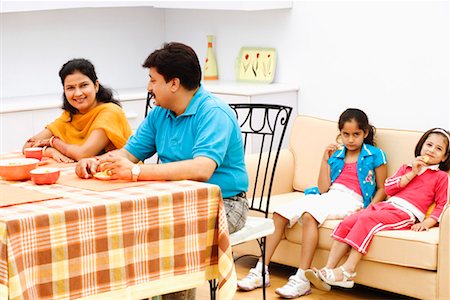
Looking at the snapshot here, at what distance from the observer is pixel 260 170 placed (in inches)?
167

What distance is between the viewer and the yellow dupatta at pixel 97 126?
3.34 metres

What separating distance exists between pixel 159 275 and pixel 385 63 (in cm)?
221

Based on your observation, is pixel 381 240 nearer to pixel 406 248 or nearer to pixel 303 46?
pixel 406 248

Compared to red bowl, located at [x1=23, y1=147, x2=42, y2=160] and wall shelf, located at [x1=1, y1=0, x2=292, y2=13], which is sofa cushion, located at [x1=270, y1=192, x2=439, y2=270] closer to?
red bowl, located at [x1=23, y1=147, x2=42, y2=160]

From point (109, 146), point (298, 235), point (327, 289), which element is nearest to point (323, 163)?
point (298, 235)

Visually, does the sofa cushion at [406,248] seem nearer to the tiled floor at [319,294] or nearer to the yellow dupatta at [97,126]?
the tiled floor at [319,294]

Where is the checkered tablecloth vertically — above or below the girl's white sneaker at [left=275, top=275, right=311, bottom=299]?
above

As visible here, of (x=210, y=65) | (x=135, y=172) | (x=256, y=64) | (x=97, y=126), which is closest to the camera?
(x=135, y=172)

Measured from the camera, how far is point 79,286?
2.48 m

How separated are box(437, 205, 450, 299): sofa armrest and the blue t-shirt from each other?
2.74 ft

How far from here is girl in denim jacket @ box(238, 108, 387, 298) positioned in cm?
378

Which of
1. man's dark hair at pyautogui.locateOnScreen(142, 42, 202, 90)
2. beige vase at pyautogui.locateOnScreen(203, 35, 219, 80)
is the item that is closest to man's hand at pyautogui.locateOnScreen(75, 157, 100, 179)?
man's dark hair at pyautogui.locateOnScreen(142, 42, 202, 90)

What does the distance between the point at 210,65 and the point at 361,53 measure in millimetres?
1130

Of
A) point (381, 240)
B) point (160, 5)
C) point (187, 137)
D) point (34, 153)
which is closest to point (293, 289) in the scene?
point (381, 240)
